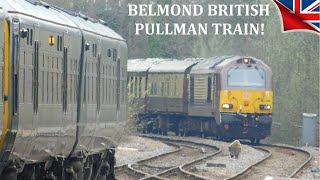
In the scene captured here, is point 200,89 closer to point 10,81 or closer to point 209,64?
point 209,64

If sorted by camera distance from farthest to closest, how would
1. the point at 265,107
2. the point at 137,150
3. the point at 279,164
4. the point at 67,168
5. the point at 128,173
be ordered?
1. the point at 265,107
2. the point at 137,150
3. the point at 279,164
4. the point at 128,173
5. the point at 67,168

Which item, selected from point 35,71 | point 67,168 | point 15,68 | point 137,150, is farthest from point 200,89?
point 15,68

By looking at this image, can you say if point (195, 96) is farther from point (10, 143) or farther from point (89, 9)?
point (10, 143)

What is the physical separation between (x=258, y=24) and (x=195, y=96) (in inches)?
770

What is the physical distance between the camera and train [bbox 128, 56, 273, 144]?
39375 millimetres

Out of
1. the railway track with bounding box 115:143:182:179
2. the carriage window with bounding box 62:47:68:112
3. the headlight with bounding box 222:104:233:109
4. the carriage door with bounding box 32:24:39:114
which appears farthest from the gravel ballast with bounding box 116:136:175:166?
the carriage door with bounding box 32:24:39:114

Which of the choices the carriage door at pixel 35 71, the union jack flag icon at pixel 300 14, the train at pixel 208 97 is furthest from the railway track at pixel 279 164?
the carriage door at pixel 35 71

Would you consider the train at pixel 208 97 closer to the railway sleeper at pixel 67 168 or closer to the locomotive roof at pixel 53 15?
the railway sleeper at pixel 67 168

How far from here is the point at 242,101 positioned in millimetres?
39375

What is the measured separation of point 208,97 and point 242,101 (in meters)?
1.64

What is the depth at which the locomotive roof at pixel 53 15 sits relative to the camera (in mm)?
12727

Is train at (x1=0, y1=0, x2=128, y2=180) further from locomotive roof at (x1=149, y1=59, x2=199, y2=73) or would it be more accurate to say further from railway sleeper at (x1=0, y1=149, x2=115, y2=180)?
locomotive roof at (x1=149, y1=59, x2=199, y2=73)

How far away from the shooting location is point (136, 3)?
64375mm

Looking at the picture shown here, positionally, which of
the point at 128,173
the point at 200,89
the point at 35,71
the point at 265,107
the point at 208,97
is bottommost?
the point at 128,173
